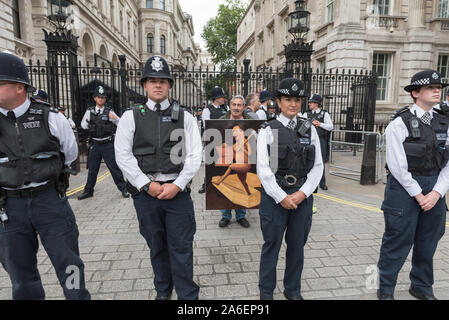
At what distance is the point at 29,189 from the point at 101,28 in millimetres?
27952

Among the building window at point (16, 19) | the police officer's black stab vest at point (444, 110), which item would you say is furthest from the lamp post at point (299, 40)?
the building window at point (16, 19)

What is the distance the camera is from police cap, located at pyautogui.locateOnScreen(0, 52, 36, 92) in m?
2.11

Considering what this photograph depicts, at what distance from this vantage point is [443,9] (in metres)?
15.8

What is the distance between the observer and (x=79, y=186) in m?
7.28

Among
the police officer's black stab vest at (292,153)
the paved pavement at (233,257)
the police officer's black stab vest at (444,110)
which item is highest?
the police officer's black stab vest at (444,110)

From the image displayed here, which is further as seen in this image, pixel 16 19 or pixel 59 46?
pixel 16 19

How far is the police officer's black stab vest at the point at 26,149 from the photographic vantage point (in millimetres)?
2219

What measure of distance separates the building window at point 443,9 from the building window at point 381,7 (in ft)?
9.53

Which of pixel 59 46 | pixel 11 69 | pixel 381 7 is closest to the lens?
pixel 11 69

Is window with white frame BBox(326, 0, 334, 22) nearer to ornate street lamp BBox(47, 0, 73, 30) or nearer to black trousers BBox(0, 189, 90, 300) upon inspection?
ornate street lamp BBox(47, 0, 73, 30)

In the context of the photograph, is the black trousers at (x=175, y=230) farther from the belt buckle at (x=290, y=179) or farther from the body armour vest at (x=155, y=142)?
the belt buckle at (x=290, y=179)

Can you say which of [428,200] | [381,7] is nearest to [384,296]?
[428,200]

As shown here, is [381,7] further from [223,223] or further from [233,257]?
[233,257]

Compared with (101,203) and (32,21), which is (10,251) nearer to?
(101,203)
